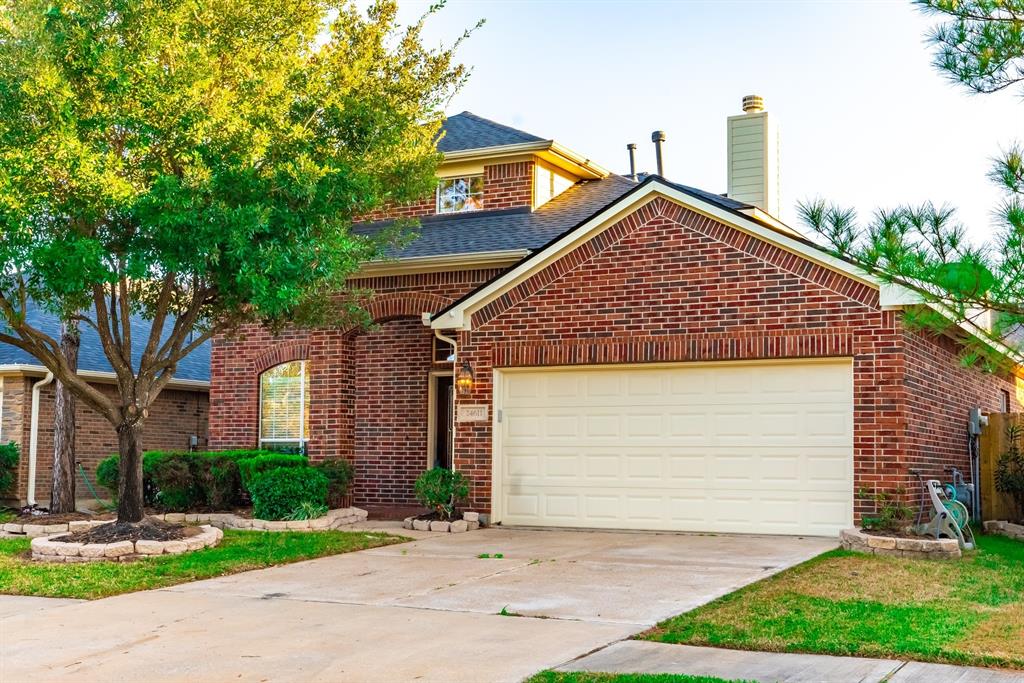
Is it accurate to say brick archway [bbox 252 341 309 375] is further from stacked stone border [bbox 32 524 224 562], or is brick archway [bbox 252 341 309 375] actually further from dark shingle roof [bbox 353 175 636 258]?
stacked stone border [bbox 32 524 224 562]

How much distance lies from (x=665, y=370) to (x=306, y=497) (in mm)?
5263

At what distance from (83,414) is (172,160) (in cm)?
1048

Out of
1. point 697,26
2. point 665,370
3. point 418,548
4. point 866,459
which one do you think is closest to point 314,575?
point 418,548

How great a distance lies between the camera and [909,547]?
11.6 meters

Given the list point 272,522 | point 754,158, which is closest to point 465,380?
point 272,522

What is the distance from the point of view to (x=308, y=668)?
23.7 feet

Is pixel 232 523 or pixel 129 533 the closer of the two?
pixel 129 533

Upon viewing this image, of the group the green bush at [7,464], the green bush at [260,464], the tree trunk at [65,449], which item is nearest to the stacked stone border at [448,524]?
the green bush at [260,464]

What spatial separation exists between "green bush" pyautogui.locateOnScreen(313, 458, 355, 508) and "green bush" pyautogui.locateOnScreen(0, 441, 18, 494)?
642cm

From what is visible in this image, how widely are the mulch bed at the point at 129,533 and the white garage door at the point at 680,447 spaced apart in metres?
4.46

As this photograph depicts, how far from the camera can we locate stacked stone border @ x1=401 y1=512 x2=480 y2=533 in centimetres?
1477

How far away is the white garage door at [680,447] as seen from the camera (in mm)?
13531

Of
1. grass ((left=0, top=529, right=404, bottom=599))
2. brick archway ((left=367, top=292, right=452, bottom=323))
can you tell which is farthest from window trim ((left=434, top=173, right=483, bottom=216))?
grass ((left=0, top=529, right=404, bottom=599))

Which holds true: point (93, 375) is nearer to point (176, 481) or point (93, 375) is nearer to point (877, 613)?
point (176, 481)
